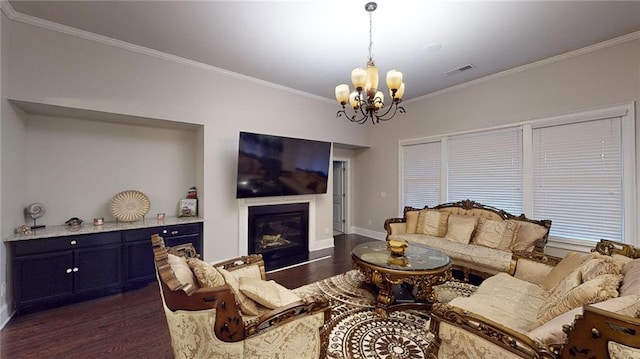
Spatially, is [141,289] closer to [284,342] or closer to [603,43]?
[284,342]

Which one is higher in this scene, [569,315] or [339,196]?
[339,196]

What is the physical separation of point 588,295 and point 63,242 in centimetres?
464

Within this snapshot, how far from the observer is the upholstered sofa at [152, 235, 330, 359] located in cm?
131

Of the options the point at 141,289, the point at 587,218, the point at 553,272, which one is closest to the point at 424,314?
the point at 553,272

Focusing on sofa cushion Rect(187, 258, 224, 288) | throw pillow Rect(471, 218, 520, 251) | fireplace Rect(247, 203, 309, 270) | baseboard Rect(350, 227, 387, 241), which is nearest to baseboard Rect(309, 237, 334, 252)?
fireplace Rect(247, 203, 309, 270)

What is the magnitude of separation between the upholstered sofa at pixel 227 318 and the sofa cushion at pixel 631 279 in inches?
68.4

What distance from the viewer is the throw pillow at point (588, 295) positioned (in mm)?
1412

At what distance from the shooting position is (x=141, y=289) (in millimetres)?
3291

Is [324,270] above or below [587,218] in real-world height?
below

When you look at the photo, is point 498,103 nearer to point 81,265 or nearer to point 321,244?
point 321,244

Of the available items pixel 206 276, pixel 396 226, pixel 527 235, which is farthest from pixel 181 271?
pixel 527 235

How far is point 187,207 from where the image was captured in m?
3.99

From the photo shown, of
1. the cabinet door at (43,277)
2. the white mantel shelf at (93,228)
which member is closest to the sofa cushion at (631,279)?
the white mantel shelf at (93,228)

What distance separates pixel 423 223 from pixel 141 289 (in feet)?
14.5
